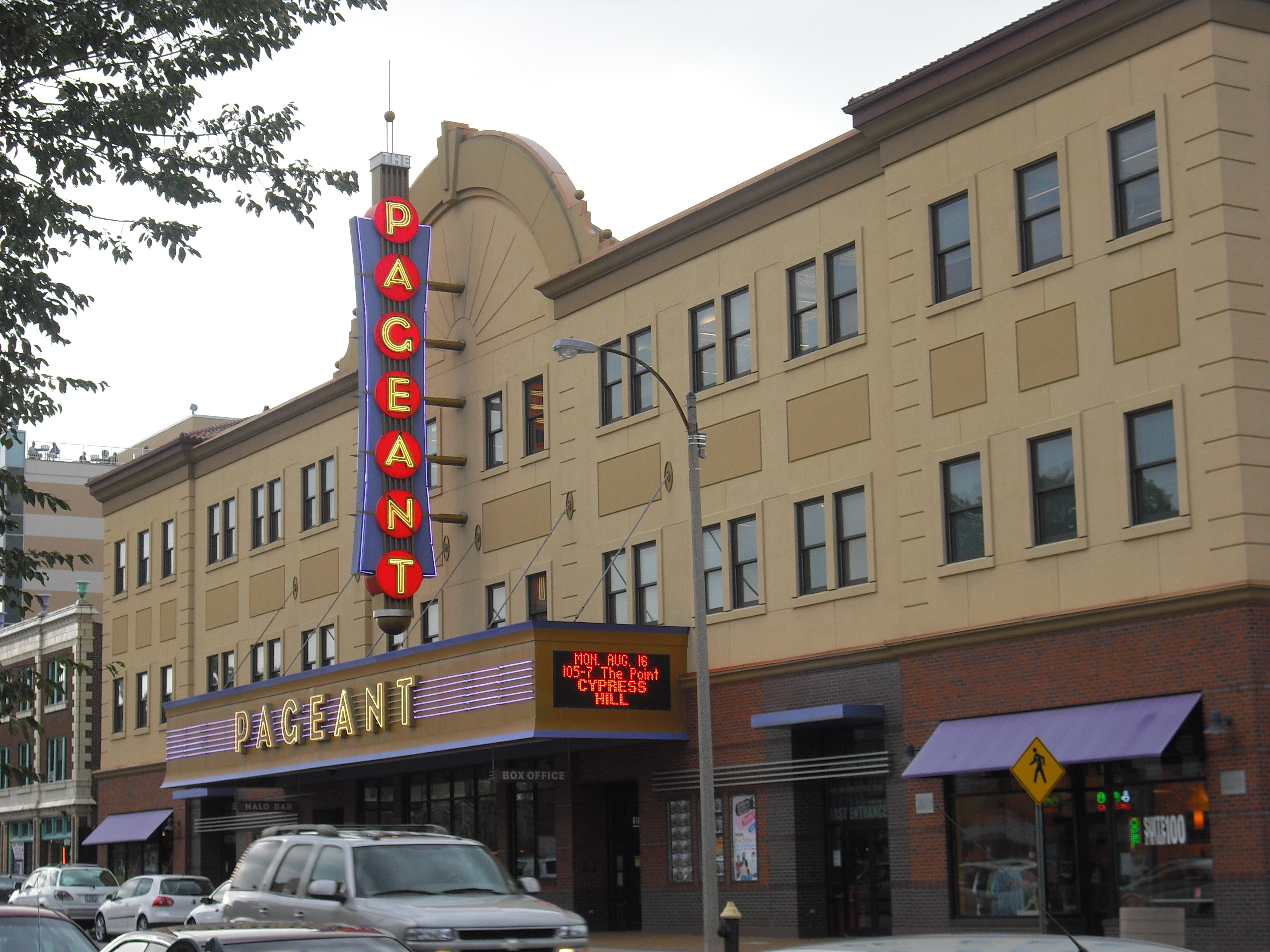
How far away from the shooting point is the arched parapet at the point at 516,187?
119 ft

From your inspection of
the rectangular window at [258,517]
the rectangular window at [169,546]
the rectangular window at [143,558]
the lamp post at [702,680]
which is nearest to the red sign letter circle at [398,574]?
the rectangular window at [258,517]

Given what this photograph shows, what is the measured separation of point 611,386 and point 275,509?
16.4 meters

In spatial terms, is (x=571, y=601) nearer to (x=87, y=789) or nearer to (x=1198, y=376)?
(x=1198, y=376)

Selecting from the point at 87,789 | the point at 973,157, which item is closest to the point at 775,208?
the point at 973,157

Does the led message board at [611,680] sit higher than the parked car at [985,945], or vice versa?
the led message board at [611,680]

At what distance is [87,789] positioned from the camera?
60469 mm

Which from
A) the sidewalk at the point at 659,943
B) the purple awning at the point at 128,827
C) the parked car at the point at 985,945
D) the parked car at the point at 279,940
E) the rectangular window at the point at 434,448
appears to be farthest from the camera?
the purple awning at the point at 128,827

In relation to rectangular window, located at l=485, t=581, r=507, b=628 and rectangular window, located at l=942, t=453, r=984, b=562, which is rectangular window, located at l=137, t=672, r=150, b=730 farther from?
rectangular window, located at l=942, t=453, r=984, b=562

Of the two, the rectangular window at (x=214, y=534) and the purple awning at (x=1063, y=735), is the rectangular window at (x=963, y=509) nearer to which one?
the purple awning at (x=1063, y=735)

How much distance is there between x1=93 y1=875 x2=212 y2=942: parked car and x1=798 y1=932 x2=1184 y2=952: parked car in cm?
2981

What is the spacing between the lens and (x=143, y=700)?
5450 centimetres

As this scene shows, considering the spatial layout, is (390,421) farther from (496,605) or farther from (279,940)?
(279,940)

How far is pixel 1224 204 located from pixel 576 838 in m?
18.4

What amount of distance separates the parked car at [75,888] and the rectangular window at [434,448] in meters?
12.4
